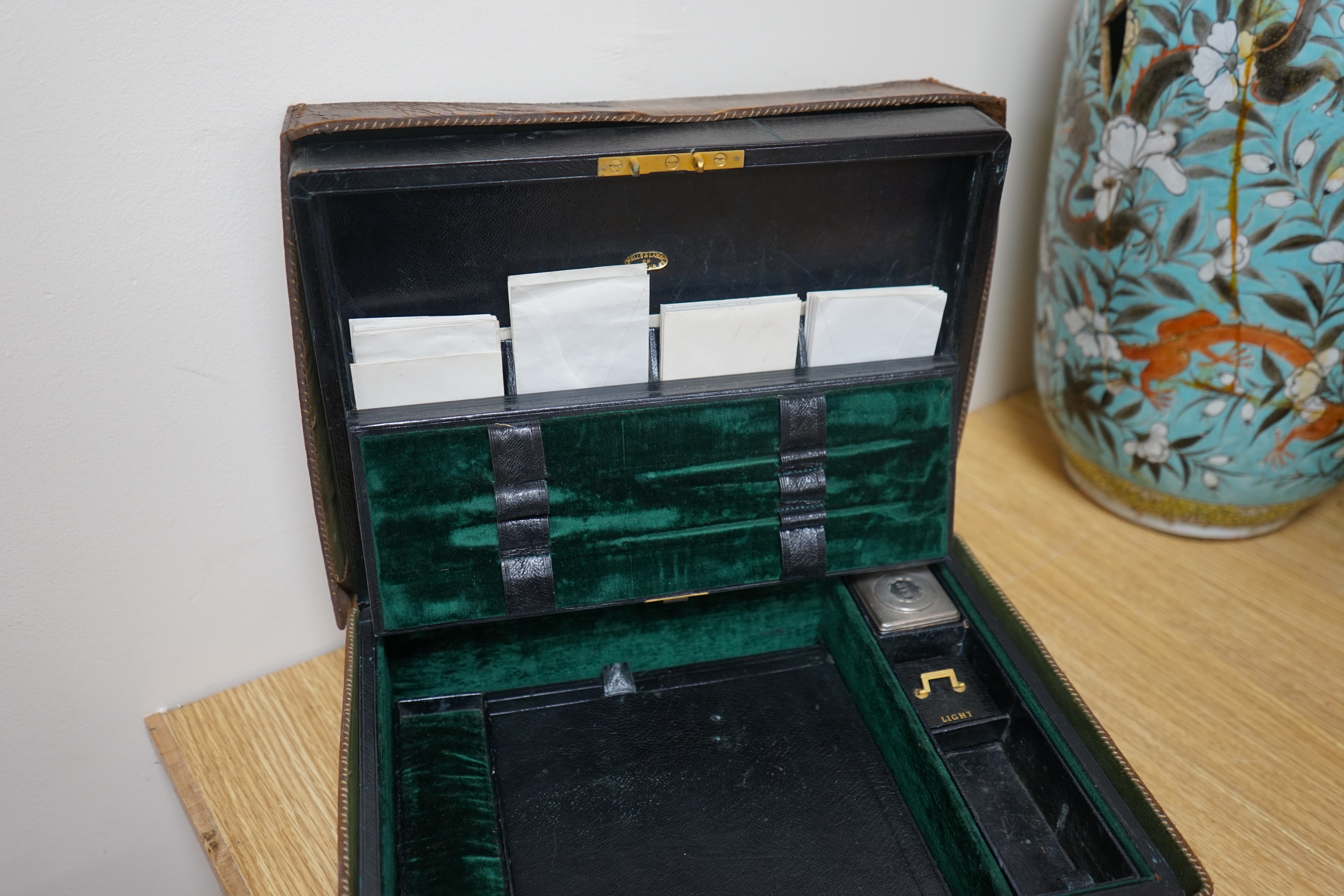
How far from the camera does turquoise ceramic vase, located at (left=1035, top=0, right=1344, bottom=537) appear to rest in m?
1.04

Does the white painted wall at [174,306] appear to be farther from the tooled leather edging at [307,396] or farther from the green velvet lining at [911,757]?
the green velvet lining at [911,757]

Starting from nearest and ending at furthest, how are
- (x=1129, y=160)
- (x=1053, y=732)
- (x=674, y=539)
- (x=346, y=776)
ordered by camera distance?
1. (x=346, y=776)
2. (x=1053, y=732)
3. (x=674, y=539)
4. (x=1129, y=160)

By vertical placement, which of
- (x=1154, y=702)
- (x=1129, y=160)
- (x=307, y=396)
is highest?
(x=1129, y=160)

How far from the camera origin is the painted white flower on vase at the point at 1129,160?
1121 mm

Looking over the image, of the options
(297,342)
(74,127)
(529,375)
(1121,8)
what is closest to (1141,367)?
(1121,8)

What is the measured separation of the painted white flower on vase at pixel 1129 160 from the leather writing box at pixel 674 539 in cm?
22

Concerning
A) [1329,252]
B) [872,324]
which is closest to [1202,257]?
[1329,252]

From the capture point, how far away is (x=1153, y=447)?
1.32 metres

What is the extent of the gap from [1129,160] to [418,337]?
2.86ft

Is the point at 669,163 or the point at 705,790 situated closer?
the point at 669,163

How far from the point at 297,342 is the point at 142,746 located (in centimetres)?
63

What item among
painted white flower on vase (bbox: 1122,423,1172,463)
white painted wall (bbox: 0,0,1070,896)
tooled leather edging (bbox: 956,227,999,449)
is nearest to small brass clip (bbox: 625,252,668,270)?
white painted wall (bbox: 0,0,1070,896)

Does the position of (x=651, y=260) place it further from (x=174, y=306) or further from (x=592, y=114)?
(x=174, y=306)

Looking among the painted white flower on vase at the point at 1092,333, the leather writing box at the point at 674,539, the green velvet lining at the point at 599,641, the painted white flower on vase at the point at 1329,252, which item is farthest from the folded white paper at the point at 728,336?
the painted white flower on vase at the point at 1329,252
